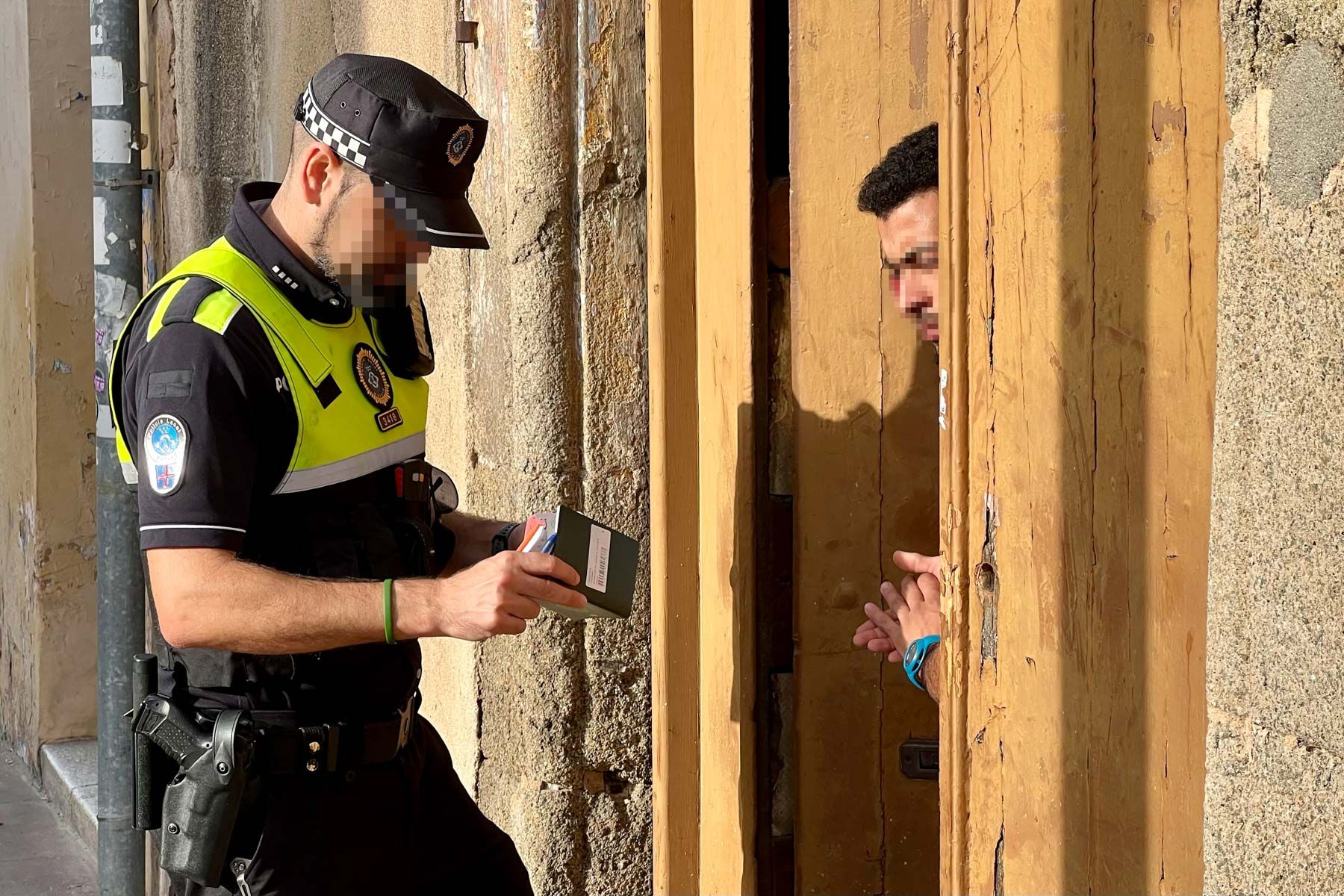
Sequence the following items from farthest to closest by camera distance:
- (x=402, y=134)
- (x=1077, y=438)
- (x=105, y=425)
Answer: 1. (x=105, y=425)
2. (x=402, y=134)
3. (x=1077, y=438)

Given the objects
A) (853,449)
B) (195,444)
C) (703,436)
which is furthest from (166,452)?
(853,449)

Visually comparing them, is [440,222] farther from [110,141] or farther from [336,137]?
[110,141]

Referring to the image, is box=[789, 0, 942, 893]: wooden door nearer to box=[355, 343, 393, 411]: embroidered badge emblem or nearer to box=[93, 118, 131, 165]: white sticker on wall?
box=[355, 343, 393, 411]: embroidered badge emblem

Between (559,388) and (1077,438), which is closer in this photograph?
(1077,438)

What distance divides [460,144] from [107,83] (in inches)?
60.9

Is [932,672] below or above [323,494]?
below

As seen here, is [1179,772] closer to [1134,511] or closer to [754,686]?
[1134,511]

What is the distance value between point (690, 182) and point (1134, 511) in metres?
1.43

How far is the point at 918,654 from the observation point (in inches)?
83.6

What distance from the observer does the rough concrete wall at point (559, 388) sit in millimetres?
2920

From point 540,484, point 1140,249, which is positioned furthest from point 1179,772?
point 540,484


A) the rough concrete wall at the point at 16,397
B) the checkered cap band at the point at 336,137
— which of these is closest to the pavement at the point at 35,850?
the rough concrete wall at the point at 16,397

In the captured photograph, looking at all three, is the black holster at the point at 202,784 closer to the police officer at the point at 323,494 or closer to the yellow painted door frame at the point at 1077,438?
the police officer at the point at 323,494

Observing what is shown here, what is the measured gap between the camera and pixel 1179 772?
1316mm
